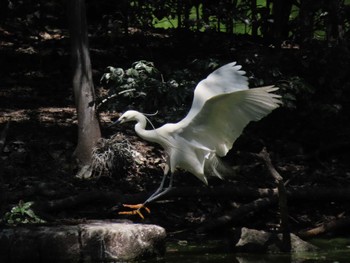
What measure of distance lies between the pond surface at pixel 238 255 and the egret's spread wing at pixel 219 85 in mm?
1350

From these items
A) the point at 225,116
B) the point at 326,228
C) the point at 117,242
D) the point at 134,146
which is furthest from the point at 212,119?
the point at 134,146

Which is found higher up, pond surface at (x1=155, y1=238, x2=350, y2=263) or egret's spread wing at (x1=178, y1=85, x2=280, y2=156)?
egret's spread wing at (x1=178, y1=85, x2=280, y2=156)

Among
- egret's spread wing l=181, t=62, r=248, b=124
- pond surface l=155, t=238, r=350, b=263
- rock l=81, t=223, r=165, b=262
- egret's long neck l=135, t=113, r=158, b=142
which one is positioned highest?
egret's spread wing l=181, t=62, r=248, b=124

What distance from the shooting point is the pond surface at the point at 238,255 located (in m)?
7.89

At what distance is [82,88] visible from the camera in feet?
35.0

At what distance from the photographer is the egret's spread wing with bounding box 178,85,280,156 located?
7.73 m

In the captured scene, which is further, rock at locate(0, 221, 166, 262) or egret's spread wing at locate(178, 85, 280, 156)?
egret's spread wing at locate(178, 85, 280, 156)

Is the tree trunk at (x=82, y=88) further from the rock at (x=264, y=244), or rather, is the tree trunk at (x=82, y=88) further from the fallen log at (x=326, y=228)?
the fallen log at (x=326, y=228)

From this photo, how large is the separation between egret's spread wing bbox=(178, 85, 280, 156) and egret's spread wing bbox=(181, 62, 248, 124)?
0.35 ft

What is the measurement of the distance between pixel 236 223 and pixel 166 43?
6907mm

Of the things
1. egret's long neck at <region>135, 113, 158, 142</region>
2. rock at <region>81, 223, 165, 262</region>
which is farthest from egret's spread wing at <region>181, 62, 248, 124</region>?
rock at <region>81, 223, 165, 262</region>

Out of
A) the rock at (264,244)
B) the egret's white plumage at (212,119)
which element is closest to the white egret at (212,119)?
the egret's white plumage at (212,119)

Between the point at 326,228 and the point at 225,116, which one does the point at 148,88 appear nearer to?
the point at 225,116

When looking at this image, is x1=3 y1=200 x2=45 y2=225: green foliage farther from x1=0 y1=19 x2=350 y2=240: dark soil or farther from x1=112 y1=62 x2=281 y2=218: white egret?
x1=112 y1=62 x2=281 y2=218: white egret
